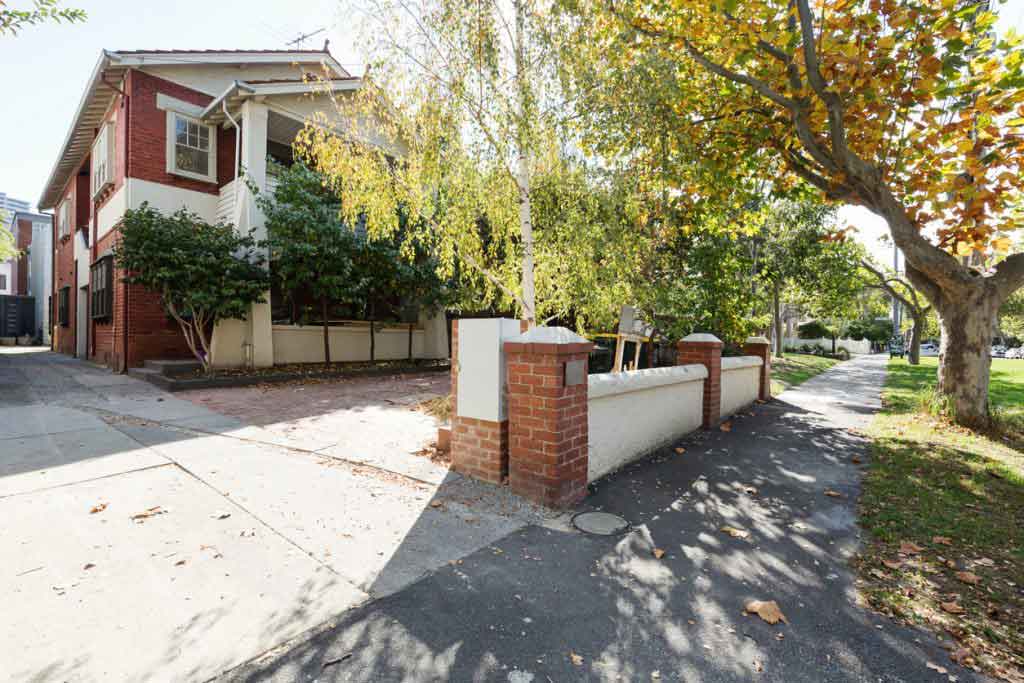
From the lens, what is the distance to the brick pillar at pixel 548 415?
Answer: 3.78m

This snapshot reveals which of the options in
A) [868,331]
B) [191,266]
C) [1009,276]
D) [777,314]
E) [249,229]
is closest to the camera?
[1009,276]

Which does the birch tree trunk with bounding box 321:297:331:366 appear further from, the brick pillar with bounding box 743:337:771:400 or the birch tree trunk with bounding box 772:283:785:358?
the birch tree trunk with bounding box 772:283:785:358

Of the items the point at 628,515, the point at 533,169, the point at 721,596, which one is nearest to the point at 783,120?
the point at 533,169

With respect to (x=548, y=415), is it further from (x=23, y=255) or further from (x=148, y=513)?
(x=23, y=255)

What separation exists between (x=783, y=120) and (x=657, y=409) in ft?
16.0

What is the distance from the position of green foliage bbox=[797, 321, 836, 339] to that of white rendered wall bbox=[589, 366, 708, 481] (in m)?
41.9

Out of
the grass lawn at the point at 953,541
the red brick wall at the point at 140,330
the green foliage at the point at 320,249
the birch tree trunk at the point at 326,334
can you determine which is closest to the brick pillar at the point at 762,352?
the grass lawn at the point at 953,541

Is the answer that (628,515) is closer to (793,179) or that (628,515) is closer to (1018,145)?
(1018,145)

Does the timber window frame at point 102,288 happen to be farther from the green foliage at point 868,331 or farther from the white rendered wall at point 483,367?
the green foliage at point 868,331

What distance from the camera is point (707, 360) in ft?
23.5

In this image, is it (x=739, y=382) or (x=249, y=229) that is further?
(x=249, y=229)

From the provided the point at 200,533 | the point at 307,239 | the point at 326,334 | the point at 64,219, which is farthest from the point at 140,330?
the point at 64,219

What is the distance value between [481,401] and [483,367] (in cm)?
31

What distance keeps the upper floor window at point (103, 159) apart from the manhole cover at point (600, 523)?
46.6ft
